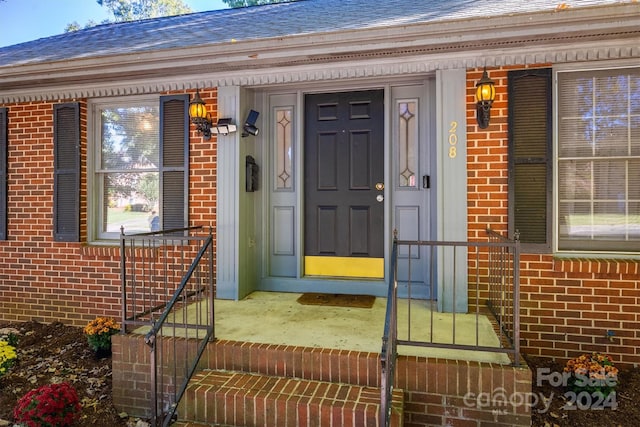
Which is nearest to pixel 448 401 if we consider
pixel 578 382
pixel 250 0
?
pixel 578 382

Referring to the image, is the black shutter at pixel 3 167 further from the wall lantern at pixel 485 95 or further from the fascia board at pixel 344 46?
the wall lantern at pixel 485 95

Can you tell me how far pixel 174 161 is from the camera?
391 cm

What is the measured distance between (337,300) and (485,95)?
2.22 meters

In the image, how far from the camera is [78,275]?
13.7ft

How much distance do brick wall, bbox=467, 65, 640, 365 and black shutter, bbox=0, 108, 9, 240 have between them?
5.00 metres

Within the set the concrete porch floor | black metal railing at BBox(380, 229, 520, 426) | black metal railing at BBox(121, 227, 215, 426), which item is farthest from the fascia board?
the concrete porch floor

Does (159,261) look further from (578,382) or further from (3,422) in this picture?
(578,382)

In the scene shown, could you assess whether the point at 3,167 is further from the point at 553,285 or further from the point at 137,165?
the point at 553,285

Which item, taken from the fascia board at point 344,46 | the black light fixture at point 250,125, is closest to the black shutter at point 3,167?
the fascia board at point 344,46

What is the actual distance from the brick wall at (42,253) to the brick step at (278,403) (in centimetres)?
217

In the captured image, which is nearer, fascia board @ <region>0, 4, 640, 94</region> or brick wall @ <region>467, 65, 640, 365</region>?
fascia board @ <region>0, 4, 640, 94</region>

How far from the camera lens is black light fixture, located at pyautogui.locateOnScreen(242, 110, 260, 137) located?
376cm

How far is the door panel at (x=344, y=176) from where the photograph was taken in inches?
152

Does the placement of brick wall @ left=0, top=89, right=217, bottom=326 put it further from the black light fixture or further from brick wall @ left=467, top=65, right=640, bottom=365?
brick wall @ left=467, top=65, right=640, bottom=365
